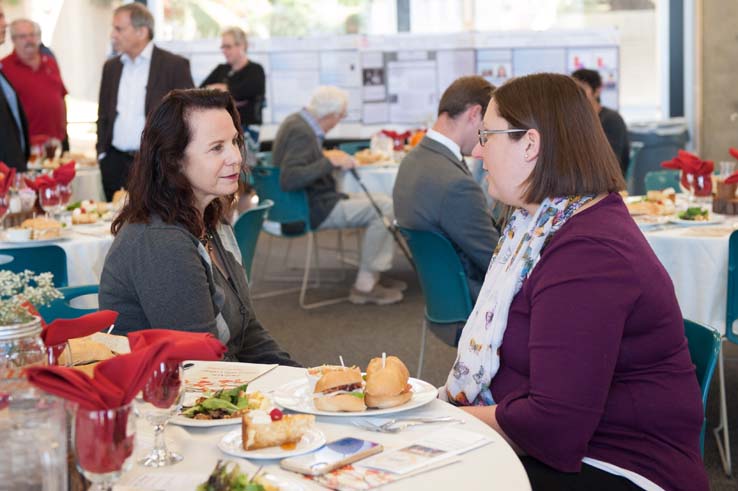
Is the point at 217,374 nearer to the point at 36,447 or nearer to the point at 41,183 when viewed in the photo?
the point at 36,447

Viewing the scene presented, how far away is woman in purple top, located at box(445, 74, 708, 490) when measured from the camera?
178 centimetres

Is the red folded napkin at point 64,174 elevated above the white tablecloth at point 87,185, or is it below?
above

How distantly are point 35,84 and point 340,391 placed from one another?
6.70 meters

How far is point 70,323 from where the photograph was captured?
1.66 metres

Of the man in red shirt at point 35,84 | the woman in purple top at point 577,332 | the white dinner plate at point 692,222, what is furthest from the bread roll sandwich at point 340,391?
the man in red shirt at point 35,84

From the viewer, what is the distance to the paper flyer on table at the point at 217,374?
76.0 inches

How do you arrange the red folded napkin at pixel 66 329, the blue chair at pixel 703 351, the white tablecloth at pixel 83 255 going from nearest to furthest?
1. the red folded napkin at pixel 66 329
2. the blue chair at pixel 703 351
3. the white tablecloth at pixel 83 255

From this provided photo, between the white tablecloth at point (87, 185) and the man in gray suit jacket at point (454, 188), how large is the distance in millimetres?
3781

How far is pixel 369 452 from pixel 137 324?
1023 millimetres

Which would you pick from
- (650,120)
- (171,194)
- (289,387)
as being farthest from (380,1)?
(289,387)

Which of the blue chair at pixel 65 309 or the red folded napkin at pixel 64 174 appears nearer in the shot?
the blue chair at pixel 65 309

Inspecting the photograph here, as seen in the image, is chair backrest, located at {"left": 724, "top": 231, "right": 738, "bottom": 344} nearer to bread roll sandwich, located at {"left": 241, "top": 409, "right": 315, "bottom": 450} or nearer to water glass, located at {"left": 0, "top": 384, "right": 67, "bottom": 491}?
bread roll sandwich, located at {"left": 241, "top": 409, "right": 315, "bottom": 450}

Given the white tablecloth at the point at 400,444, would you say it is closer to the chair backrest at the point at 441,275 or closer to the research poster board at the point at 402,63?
the chair backrest at the point at 441,275

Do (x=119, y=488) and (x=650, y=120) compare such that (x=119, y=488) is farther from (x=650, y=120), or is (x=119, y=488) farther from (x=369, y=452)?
(x=650, y=120)
